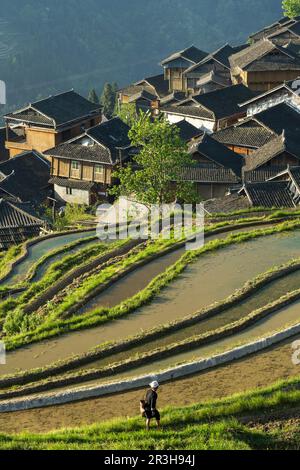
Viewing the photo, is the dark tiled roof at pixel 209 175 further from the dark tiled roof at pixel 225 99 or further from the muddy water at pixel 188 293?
the muddy water at pixel 188 293

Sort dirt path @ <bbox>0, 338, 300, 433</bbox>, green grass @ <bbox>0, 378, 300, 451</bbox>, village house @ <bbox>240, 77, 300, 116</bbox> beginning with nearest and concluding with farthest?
green grass @ <bbox>0, 378, 300, 451</bbox>, dirt path @ <bbox>0, 338, 300, 433</bbox>, village house @ <bbox>240, 77, 300, 116</bbox>

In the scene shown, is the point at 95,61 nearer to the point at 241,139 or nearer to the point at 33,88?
the point at 33,88

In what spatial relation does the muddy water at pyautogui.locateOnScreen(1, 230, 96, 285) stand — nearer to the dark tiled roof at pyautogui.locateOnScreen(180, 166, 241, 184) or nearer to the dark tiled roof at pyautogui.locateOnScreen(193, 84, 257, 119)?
the dark tiled roof at pyautogui.locateOnScreen(180, 166, 241, 184)

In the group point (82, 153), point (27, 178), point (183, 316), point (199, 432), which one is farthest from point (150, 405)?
point (27, 178)

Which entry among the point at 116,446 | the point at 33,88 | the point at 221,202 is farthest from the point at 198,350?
the point at 33,88

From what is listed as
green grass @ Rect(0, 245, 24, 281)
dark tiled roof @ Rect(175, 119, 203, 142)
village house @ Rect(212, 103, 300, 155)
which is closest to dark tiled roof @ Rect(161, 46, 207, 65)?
dark tiled roof @ Rect(175, 119, 203, 142)
